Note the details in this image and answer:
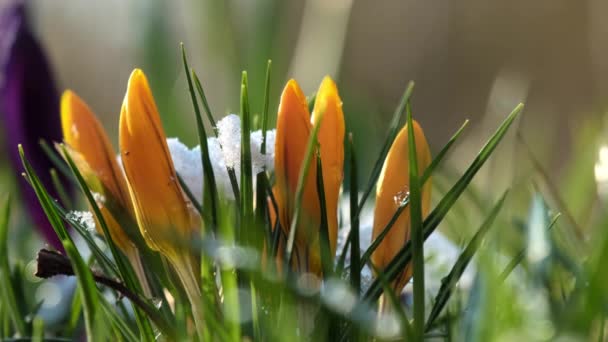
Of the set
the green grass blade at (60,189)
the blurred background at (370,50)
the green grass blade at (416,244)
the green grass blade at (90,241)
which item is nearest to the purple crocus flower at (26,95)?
the green grass blade at (60,189)

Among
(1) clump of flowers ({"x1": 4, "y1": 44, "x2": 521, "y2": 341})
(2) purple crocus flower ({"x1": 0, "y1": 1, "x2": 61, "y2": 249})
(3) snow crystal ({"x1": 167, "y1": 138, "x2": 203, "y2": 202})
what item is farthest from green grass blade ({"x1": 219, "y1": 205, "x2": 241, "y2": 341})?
(2) purple crocus flower ({"x1": 0, "y1": 1, "x2": 61, "y2": 249})

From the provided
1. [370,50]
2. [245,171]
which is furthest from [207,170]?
[370,50]

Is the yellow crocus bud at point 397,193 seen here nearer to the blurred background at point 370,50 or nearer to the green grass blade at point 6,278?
the green grass blade at point 6,278

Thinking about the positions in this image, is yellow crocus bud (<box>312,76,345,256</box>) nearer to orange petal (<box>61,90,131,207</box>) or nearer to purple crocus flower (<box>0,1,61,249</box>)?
orange petal (<box>61,90,131,207</box>)

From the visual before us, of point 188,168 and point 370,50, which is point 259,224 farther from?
point 370,50

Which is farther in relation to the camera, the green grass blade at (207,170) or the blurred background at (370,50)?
the blurred background at (370,50)

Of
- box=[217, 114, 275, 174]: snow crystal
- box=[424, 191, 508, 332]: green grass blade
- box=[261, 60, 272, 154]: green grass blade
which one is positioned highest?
box=[261, 60, 272, 154]: green grass blade

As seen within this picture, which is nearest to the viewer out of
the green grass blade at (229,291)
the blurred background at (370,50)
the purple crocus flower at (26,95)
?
the green grass blade at (229,291)
